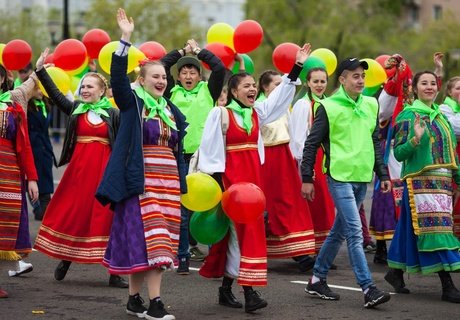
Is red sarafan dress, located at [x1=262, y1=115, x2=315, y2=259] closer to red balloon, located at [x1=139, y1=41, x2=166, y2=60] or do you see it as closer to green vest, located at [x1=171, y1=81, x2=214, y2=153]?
green vest, located at [x1=171, y1=81, x2=214, y2=153]

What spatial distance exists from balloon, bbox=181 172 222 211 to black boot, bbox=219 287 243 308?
725mm

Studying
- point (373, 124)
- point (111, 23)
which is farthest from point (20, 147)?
point (111, 23)

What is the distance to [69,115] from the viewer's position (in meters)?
10.7

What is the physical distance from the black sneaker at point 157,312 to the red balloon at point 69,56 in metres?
4.77

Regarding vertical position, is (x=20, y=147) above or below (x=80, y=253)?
Result: above

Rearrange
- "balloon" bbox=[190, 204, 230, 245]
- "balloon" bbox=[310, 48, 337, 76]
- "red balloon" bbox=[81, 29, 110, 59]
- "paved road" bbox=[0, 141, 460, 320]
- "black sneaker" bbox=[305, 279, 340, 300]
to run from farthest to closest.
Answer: "red balloon" bbox=[81, 29, 110, 59]
"balloon" bbox=[310, 48, 337, 76]
"black sneaker" bbox=[305, 279, 340, 300]
"balloon" bbox=[190, 204, 230, 245]
"paved road" bbox=[0, 141, 460, 320]

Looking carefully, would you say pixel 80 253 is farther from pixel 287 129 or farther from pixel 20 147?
pixel 287 129

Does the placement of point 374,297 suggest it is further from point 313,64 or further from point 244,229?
point 313,64

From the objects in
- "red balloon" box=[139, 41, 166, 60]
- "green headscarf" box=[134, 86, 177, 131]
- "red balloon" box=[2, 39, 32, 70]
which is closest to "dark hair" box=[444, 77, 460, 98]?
"red balloon" box=[139, 41, 166, 60]

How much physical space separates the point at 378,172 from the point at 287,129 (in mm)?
1979

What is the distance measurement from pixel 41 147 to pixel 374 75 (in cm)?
488

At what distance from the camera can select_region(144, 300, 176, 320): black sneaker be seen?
8555 mm

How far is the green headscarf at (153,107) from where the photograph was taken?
8711 mm

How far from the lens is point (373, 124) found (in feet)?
32.2
